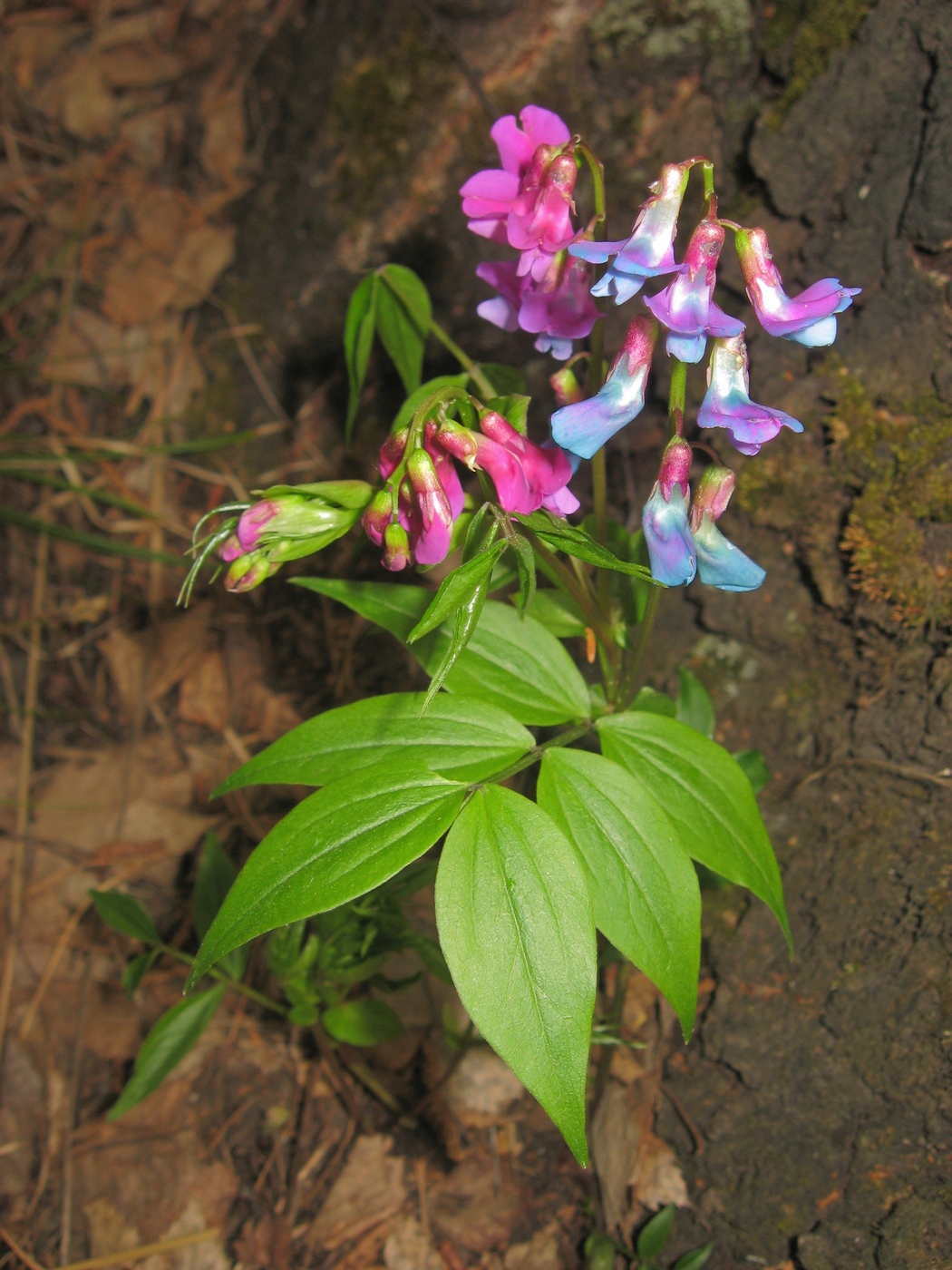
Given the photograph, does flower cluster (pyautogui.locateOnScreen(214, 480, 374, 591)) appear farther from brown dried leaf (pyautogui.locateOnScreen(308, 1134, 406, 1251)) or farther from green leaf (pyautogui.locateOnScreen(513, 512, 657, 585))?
brown dried leaf (pyautogui.locateOnScreen(308, 1134, 406, 1251))

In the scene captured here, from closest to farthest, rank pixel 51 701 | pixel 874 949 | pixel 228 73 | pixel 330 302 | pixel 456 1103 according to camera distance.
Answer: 1. pixel 874 949
2. pixel 456 1103
3. pixel 330 302
4. pixel 51 701
5. pixel 228 73

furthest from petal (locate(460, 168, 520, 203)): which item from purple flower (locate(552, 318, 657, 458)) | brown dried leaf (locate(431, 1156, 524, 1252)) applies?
brown dried leaf (locate(431, 1156, 524, 1252))

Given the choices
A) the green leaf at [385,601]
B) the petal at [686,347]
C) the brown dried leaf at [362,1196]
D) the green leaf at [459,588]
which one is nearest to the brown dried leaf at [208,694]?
the brown dried leaf at [362,1196]

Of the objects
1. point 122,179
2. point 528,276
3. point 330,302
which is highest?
point 528,276

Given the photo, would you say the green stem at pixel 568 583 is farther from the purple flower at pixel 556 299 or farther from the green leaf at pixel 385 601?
the purple flower at pixel 556 299

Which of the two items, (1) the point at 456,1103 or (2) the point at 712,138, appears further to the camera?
(2) the point at 712,138

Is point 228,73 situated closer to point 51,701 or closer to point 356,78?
point 356,78

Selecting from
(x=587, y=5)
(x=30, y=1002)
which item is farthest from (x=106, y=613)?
(x=587, y=5)

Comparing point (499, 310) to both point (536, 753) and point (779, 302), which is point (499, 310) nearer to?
point (779, 302)
